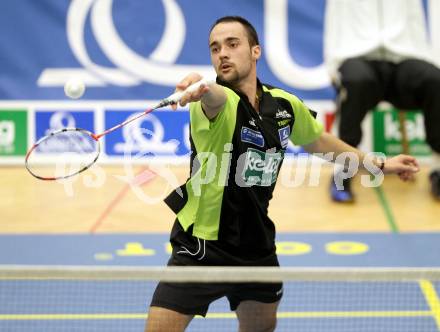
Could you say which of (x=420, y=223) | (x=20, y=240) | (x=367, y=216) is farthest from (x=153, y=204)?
(x=420, y=223)

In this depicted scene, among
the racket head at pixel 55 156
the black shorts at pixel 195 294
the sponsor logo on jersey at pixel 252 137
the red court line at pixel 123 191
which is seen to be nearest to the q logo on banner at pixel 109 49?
the racket head at pixel 55 156

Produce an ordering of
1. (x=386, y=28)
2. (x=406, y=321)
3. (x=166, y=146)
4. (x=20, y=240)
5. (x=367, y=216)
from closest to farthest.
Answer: (x=406, y=321) < (x=20, y=240) < (x=367, y=216) < (x=386, y=28) < (x=166, y=146)

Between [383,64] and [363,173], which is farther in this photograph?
[363,173]

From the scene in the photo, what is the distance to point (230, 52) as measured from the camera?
3734mm

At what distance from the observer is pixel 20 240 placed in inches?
267

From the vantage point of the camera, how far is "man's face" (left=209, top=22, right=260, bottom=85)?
12.2ft

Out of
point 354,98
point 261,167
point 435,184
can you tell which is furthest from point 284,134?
point 435,184

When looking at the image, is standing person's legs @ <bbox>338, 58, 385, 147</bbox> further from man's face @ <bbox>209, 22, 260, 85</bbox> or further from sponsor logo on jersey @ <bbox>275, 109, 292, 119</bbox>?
man's face @ <bbox>209, 22, 260, 85</bbox>

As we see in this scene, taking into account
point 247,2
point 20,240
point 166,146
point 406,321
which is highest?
point 247,2

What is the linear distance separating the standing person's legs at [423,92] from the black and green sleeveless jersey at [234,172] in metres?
4.03

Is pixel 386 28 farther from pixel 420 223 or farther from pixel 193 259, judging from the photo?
pixel 193 259

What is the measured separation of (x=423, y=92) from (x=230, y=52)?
431 centimetres

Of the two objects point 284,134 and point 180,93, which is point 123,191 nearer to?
point 284,134

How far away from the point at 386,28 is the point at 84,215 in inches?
138
